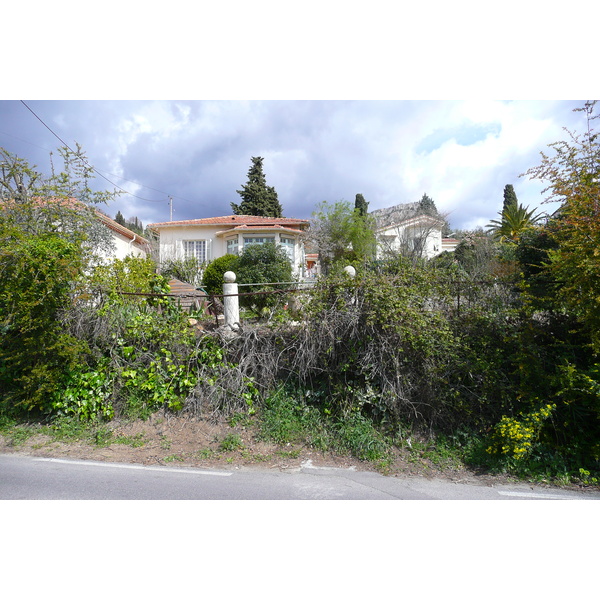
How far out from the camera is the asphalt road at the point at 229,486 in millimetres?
3523

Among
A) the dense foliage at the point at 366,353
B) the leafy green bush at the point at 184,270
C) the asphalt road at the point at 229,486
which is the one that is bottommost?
the asphalt road at the point at 229,486

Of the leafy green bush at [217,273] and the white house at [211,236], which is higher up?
the white house at [211,236]

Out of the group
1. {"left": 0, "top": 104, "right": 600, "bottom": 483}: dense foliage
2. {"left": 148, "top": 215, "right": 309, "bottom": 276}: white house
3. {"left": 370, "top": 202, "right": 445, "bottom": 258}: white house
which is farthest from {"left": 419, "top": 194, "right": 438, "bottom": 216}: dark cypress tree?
{"left": 0, "top": 104, "right": 600, "bottom": 483}: dense foliage

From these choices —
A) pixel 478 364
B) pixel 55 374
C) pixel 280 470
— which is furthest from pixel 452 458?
pixel 55 374

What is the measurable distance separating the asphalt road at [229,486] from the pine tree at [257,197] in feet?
96.0

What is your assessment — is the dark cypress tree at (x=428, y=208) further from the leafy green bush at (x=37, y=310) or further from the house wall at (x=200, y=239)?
the leafy green bush at (x=37, y=310)

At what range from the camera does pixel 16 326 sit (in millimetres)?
5137

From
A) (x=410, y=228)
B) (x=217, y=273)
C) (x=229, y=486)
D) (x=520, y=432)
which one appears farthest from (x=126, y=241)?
(x=520, y=432)

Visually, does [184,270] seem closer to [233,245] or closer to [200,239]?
[233,245]

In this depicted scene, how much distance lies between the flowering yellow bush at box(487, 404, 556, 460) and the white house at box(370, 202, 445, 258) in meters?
13.6

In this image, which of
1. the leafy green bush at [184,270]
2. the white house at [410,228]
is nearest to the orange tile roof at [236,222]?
the leafy green bush at [184,270]

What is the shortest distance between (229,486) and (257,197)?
30.9m

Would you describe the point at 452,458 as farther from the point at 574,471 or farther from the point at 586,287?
the point at 586,287

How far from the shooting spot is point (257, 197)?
106ft
